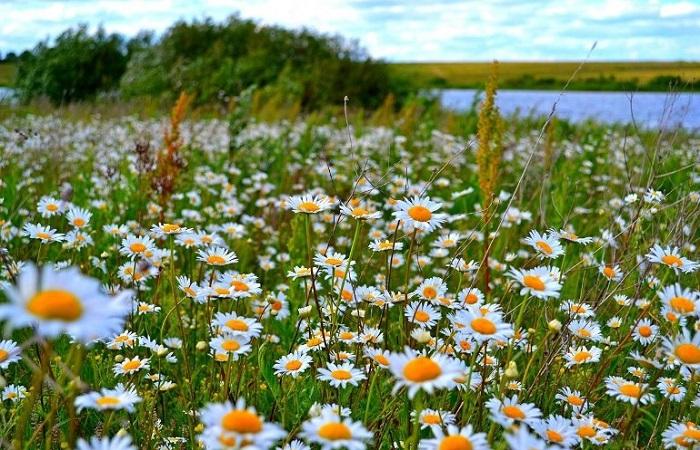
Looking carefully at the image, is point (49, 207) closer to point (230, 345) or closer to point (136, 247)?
point (136, 247)

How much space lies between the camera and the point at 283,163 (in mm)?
5973

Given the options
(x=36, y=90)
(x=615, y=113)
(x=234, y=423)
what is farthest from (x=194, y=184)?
(x=36, y=90)

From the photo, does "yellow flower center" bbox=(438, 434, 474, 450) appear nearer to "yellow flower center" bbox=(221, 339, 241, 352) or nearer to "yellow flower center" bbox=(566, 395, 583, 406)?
"yellow flower center" bbox=(221, 339, 241, 352)

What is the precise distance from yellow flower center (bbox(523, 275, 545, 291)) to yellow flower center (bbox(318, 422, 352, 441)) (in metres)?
0.55

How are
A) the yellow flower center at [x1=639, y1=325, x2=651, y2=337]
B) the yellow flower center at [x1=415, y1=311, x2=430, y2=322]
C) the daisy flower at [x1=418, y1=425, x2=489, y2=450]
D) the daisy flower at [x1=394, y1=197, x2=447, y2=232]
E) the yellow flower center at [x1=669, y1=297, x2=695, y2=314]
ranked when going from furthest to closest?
the yellow flower center at [x1=639, y1=325, x2=651, y2=337] → the yellow flower center at [x1=415, y1=311, x2=430, y2=322] → the daisy flower at [x1=394, y1=197, x2=447, y2=232] → the yellow flower center at [x1=669, y1=297, x2=695, y2=314] → the daisy flower at [x1=418, y1=425, x2=489, y2=450]

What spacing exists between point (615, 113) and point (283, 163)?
6130 millimetres

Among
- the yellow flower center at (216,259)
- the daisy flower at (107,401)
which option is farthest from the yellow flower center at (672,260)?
the daisy flower at (107,401)

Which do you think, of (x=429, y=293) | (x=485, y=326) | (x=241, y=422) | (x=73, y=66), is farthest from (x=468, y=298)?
(x=73, y=66)

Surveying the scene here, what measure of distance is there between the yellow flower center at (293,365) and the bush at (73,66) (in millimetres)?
13991

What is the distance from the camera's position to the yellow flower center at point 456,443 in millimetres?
1018

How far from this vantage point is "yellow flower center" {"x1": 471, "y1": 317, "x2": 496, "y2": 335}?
4.20 ft

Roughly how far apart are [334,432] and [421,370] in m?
0.17

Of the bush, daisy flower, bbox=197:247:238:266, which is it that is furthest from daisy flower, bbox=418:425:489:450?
the bush

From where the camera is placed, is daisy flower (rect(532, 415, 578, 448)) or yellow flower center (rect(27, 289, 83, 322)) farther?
daisy flower (rect(532, 415, 578, 448))
